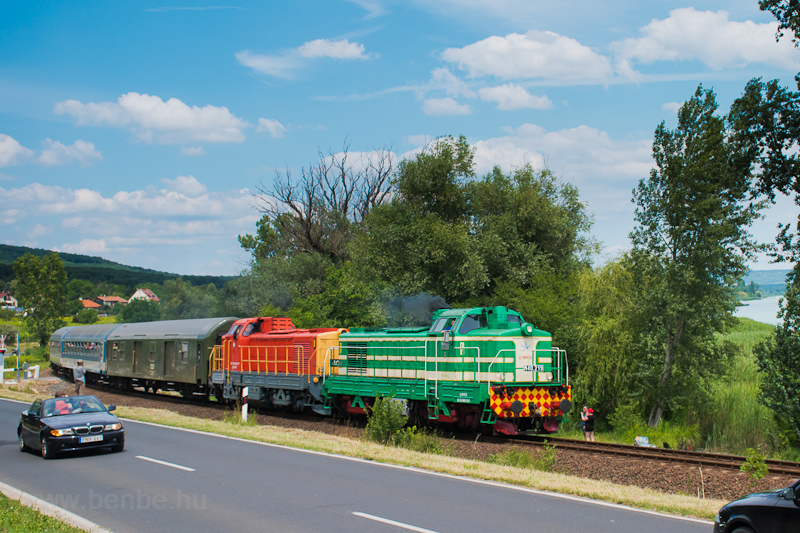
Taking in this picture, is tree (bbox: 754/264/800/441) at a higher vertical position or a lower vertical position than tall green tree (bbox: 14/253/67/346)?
lower

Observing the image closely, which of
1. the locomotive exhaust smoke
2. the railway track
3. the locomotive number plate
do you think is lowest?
the railway track

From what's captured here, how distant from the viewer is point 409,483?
434 inches

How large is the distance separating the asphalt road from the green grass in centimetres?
64

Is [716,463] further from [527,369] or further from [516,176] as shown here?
[516,176]

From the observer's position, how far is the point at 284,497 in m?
9.99

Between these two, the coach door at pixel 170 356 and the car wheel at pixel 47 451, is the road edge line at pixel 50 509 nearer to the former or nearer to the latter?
the car wheel at pixel 47 451

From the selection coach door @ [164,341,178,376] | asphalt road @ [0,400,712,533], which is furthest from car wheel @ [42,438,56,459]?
coach door @ [164,341,178,376]

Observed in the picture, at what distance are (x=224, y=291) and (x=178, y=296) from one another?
29.1 meters

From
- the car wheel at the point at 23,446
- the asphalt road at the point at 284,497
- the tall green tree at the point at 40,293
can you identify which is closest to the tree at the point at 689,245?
the asphalt road at the point at 284,497

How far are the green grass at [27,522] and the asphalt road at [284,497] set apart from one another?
0.64 m

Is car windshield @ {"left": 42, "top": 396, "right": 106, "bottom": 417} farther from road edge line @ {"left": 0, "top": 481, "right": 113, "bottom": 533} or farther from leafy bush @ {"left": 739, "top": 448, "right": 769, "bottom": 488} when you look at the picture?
leafy bush @ {"left": 739, "top": 448, "right": 769, "bottom": 488}

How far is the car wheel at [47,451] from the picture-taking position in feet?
45.2

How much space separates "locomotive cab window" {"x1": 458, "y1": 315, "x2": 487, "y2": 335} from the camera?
17375 millimetres

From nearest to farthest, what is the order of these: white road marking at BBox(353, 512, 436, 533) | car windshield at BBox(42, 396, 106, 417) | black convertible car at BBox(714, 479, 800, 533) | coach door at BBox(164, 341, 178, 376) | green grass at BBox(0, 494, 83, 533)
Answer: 1. black convertible car at BBox(714, 479, 800, 533)
2. green grass at BBox(0, 494, 83, 533)
3. white road marking at BBox(353, 512, 436, 533)
4. car windshield at BBox(42, 396, 106, 417)
5. coach door at BBox(164, 341, 178, 376)
